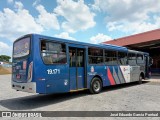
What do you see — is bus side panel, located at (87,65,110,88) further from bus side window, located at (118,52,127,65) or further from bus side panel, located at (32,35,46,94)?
bus side panel, located at (32,35,46,94)

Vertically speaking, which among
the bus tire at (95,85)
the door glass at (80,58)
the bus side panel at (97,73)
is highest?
the door glass at (80,58)

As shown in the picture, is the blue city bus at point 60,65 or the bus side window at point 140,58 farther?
the bus side window at point 140,58

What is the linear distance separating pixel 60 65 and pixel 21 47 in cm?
191

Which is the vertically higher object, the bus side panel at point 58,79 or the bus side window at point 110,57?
the bus side window at point 110,57

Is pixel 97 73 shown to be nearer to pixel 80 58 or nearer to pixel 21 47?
pixel 80 58

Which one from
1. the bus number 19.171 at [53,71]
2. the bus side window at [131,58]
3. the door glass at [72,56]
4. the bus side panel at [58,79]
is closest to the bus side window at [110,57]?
the bus side window at [131,58]

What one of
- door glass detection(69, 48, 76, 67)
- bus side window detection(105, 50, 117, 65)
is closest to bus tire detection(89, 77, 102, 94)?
bus side window detection(105, 50, 117, 65)

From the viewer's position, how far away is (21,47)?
8641 millimetres

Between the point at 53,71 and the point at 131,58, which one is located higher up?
the point at 131,58

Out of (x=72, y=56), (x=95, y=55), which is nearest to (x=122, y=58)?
(x=95, y=55)

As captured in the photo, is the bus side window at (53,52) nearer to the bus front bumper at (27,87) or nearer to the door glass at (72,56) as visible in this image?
the door glass at (72,56)

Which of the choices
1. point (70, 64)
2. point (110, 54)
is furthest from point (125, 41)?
point (70, 64)

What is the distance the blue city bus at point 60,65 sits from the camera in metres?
7.80

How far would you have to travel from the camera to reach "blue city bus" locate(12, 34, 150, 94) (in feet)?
25.6
